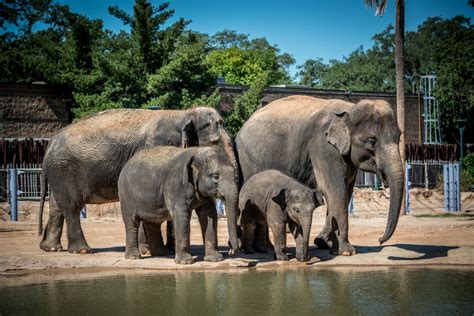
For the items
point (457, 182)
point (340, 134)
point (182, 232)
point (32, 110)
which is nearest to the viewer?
point (182, 232)

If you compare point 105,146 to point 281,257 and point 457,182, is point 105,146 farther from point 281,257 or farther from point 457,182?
point 457,182

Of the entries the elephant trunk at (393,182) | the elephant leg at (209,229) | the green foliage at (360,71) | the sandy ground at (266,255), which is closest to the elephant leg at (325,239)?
the sandy ground at (266,255)

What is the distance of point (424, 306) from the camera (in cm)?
947

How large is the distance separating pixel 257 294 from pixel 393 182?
11.2 ft

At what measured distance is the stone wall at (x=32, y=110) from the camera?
3200 cm

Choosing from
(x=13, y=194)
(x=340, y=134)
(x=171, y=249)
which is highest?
(x=340, y=134)

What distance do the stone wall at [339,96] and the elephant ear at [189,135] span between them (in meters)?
20.8

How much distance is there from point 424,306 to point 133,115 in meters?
7.08

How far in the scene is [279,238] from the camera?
1277 centimetres

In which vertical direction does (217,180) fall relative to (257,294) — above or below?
above

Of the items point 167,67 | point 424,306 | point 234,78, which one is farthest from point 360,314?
point 234,78

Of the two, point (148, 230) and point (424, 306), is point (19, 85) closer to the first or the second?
point (148, 230)

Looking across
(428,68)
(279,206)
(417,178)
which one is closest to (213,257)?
(279,206)

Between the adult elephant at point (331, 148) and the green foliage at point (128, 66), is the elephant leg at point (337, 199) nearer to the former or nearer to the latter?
the adult elephant at point (331, 148)
